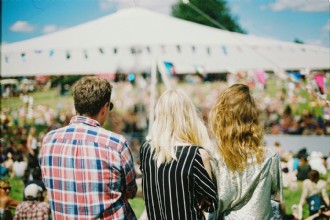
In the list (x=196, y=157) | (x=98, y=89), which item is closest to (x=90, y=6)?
(x=98, y=89)

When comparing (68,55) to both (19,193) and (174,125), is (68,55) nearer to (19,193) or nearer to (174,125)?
(19,193)

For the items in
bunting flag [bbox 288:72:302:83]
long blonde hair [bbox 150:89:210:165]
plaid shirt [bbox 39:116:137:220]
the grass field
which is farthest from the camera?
bunting flag [bbox 288:72:302:83]

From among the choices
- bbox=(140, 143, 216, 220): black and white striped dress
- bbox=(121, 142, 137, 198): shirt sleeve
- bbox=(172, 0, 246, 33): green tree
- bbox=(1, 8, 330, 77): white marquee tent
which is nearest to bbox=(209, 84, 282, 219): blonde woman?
bbox=(140, 143, 216, 220): black and white striped dress

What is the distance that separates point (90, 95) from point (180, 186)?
26.2 inches

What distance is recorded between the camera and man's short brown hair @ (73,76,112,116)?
73.9 inches

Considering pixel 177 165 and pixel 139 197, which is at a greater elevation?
pixel 177 165

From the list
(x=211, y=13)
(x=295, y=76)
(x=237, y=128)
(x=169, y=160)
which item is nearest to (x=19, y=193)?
(x=169, y=160)

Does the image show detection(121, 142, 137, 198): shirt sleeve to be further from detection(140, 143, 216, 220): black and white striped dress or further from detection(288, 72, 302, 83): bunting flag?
detection(288, 72, 302, 83): bunting flag

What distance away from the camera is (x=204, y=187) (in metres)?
1.88

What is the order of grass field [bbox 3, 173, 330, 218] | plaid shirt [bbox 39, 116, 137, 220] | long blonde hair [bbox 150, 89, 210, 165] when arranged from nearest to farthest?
plaid shirt [bbox 39, 116, 137, 220] → long blonde hair [bbox 150, 89, 210, 165] → grass field [bbox 3, 173, 330, 218]

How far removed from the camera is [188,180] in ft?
6.04

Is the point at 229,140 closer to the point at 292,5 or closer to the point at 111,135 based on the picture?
the point at 111,135

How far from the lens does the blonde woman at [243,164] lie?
1.94 meters

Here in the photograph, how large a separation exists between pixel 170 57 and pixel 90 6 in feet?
5.47
